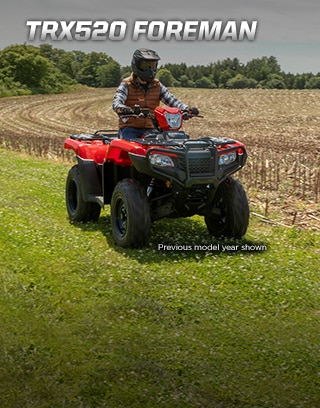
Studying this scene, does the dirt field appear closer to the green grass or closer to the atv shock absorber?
the atv shock absorber

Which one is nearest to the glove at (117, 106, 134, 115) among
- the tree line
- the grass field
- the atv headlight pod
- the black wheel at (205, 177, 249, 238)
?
the atv headlight pod

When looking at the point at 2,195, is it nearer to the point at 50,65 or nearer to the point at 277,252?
the point at 277,252

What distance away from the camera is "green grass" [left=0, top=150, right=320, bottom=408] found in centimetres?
475

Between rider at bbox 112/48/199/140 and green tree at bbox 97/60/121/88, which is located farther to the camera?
green tree at bbox 97/60/121/88

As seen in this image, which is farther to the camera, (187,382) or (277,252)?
(277,252)

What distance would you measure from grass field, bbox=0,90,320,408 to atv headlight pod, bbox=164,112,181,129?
161cm

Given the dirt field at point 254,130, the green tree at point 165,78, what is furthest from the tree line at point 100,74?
the dirt field at point 254,130

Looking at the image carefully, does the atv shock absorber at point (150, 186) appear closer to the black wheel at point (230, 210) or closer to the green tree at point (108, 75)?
the black wheel at point (230, 210)

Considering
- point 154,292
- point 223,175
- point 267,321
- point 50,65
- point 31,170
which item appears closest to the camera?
point 267,321

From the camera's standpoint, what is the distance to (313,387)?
190 inches

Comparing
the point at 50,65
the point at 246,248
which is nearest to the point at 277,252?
the point at 246,248

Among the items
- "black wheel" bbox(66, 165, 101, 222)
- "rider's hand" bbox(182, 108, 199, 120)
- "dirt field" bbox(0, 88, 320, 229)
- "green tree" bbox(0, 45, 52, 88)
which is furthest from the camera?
"green tree" bbox(0, 45, 52, 88)

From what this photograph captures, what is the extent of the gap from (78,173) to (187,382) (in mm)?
5257

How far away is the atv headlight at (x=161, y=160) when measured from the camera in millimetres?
7426
